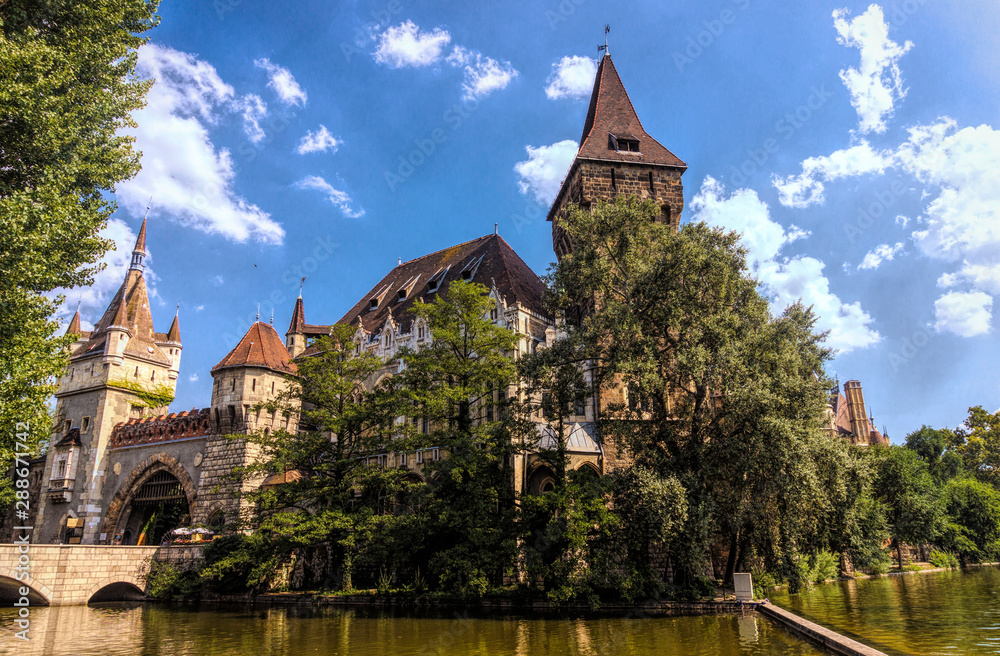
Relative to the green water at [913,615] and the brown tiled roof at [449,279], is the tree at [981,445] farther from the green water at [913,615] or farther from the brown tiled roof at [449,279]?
the brown tiled roof at [449,279]

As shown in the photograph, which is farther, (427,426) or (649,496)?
(427,426)

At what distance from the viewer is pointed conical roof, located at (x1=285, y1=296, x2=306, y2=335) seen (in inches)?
1638

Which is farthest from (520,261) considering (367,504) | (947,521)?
(947,521)

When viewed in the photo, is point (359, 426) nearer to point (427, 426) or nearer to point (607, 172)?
point (427, 426)

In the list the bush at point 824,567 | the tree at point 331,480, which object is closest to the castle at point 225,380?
the tree at point 331,480

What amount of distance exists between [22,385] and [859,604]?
2286cm

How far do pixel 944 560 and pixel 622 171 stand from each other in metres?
35.7

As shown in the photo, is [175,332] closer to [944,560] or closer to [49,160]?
[49,160]

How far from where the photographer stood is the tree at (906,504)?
113ft

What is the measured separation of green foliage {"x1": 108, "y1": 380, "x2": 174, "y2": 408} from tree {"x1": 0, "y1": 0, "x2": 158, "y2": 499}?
89.8ft

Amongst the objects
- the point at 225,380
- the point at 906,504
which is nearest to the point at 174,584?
the point at 225,380

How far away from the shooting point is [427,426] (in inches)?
1195

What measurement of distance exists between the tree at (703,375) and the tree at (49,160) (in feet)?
42.1

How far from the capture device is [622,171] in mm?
29828
